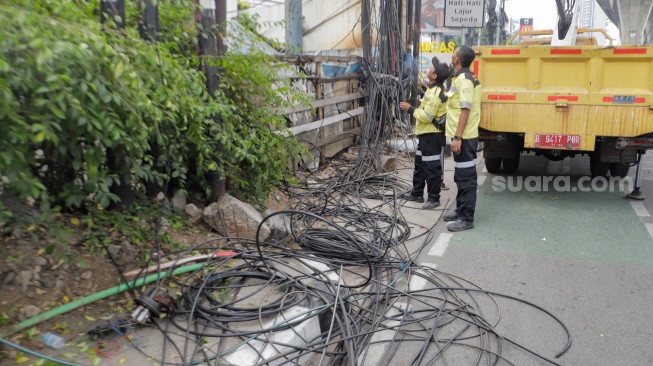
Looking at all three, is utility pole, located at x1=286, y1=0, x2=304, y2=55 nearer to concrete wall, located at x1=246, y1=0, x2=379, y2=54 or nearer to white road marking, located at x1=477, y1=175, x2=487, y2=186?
concrete wall, located at x1=246, y1=0, x2=379, y2=54

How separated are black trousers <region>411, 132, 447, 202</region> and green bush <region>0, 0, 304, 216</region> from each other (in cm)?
254

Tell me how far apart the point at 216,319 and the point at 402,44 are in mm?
9130

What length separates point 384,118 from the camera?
11016 millimetres

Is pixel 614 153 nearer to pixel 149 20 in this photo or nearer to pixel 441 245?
pixel 441 245

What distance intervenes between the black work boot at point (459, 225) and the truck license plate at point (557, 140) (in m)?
1.84

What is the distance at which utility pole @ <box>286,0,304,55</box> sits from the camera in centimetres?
1462

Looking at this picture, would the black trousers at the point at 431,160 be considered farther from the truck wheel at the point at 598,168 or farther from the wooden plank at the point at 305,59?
the truck wheel at the point at 598,168

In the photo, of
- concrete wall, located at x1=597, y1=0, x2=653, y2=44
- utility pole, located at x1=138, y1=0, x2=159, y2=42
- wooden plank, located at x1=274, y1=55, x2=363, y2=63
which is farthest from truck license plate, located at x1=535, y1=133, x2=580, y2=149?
concrete wall, located at x1=597, y1=0, x2=653, y2=44

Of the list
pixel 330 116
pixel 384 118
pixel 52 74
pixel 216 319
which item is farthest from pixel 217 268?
pixel 384 118

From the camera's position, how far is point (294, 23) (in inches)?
583

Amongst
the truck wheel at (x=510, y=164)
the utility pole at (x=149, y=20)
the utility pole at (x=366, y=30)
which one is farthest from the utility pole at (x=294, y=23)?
the utility pole at (x=149, y=20)

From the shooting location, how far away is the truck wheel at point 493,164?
945 centimetres

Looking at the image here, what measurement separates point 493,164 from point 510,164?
27 cm

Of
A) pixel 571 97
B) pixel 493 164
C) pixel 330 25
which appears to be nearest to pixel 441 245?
pixel 571 97
